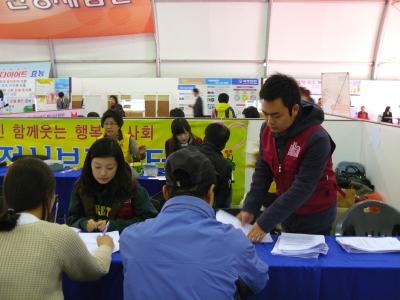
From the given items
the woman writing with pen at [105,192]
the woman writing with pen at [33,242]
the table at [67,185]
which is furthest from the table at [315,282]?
the table at [67,185]

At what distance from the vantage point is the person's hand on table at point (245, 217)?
72.0 inches

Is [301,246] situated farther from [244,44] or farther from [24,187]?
[244,44]

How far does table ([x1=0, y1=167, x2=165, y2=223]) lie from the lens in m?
3.38

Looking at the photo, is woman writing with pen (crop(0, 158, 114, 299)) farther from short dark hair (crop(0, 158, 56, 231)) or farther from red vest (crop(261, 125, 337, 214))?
red vest (crop(261, 125, 337, 214))

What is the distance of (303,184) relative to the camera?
5.30 feet

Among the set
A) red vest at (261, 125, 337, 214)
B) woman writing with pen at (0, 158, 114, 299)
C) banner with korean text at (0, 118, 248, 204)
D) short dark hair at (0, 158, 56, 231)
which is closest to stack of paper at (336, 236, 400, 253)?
red vest at (261, 125, 337, 214)

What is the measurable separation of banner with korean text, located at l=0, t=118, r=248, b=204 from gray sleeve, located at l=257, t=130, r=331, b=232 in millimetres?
2582

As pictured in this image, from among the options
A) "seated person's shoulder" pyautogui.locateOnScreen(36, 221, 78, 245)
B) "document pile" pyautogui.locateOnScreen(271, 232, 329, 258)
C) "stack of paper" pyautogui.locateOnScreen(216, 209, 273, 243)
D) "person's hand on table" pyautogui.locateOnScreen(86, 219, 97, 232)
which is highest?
"seated person's shoulder" pyautogui.locateOnScreen(36, 221, 78, 245)

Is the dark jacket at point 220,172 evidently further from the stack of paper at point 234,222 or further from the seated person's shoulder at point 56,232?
the seated person's shoulder at point 56,232

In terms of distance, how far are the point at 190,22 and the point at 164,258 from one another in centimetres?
1028

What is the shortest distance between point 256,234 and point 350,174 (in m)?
2.89

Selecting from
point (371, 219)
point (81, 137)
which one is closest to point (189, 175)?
point (371, 219)

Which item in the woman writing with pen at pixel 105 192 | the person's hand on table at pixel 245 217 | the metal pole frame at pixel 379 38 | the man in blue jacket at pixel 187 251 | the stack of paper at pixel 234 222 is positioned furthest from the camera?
the metal pole frame at pixel 379 38

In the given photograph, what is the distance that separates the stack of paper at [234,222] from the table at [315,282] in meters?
0.22
